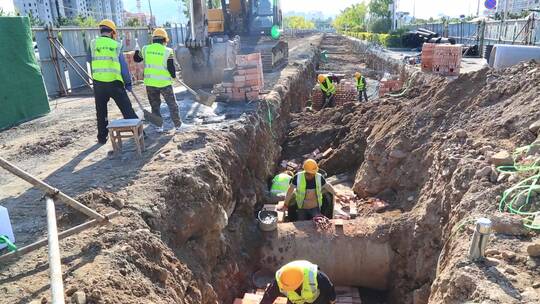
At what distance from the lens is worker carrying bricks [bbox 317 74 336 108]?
1334 cm

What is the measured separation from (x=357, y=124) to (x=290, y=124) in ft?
8.06

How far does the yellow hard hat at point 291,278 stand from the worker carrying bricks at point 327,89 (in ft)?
32.1

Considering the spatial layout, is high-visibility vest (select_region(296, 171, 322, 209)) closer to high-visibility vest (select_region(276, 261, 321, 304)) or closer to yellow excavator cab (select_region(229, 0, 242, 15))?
high-visibility vest (select_region(276, 261, 321, 304))

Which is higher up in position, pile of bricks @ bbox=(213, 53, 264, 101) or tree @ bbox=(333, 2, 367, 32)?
tree @ bbox=(333, 2, 367, 32)

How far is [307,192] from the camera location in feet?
21.6

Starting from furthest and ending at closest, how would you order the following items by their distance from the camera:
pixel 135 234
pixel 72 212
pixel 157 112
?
pixel 157 112 → pixel 72 212 → pixel 135 234

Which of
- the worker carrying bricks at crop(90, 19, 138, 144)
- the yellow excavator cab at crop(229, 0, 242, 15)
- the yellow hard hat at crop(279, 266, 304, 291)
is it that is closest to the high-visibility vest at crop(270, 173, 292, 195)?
the worker carrying bricks at crop(90, 19, 138, 144)

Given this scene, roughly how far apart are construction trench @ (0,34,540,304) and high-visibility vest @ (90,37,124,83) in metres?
1.40

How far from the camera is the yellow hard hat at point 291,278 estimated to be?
427 centimetres

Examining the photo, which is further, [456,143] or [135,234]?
[456,143]

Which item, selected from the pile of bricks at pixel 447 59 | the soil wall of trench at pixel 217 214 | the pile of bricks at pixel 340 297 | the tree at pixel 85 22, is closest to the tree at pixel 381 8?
the tree at pixel 85 22

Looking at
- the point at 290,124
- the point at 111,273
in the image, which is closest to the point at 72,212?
the point at 111,273

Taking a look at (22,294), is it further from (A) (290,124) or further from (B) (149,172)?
(A) (290,124)

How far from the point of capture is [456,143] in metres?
6.13
